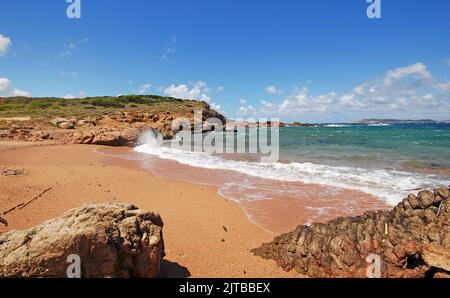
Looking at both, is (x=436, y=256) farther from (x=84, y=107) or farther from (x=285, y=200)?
(x=84, y=107)

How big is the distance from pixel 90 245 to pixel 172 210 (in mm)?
4733

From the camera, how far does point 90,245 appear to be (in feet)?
12.0

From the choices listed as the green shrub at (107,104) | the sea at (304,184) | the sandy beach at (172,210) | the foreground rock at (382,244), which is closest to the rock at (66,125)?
the sea at (304,184)

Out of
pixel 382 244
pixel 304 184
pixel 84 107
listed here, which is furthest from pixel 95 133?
pixel 84 107

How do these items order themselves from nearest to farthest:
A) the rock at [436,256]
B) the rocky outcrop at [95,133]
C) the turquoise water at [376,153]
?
the rock at [436,256], the turquoise water at [376,153], the rocky outcrop at [95,133]

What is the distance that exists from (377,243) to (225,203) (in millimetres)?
5224

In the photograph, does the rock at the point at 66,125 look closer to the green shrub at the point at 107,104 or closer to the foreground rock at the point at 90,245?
the green shrub at the point at 107,104

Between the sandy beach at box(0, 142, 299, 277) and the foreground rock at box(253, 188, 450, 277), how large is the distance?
1.52 feet

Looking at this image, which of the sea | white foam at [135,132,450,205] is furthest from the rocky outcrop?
white foam at [135,132,450,205]

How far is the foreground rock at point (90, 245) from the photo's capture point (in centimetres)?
347

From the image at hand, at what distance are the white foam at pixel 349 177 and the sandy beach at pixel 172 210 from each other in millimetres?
4269
